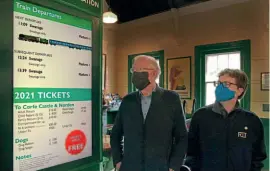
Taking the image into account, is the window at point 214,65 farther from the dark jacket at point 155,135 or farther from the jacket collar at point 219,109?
the dark jacket at point 155,135

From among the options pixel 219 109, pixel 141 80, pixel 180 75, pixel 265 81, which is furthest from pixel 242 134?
pixel 180 75

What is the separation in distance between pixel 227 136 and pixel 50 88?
1181mm

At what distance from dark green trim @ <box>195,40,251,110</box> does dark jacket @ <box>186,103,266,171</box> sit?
3101mm

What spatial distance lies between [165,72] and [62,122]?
5037mm

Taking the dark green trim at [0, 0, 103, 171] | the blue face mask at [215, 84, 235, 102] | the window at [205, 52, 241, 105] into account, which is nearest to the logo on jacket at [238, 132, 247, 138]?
the blue face mask at [215, 84, 235, 102]

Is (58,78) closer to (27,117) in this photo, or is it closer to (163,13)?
(27,117)

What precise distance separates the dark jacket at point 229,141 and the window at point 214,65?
331cm

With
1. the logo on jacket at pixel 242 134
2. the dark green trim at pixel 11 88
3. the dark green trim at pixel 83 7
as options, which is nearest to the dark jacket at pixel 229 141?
the logo on jacket at pixel 242 134

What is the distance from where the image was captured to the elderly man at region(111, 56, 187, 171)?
5.32ft

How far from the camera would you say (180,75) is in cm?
560

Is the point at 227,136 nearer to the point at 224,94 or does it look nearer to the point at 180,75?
the point at 224,94

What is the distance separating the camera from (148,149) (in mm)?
1618

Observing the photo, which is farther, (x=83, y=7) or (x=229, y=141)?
(x=229, y=141)

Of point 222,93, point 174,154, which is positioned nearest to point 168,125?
point 174,154
